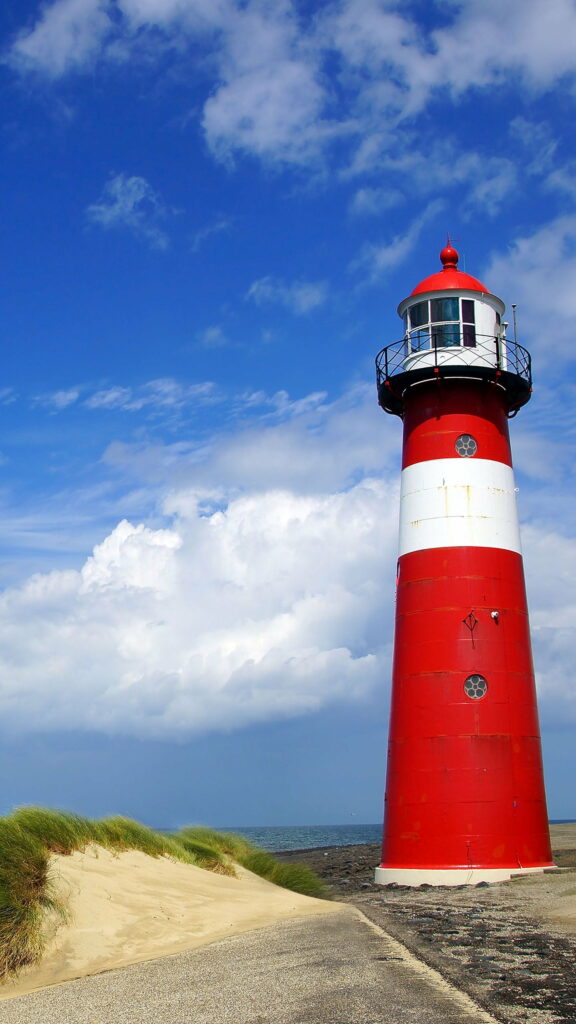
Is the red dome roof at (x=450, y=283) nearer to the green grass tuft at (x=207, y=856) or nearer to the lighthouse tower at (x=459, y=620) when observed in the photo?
the lighthouse tower at (x=459, y=620)

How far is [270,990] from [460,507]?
12.9 metres

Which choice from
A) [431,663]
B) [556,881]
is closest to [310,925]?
[556,881]

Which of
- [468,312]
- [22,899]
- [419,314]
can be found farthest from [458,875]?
[419,314]

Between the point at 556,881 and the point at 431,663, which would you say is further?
the point at 431,663

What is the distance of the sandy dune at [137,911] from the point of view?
11.8 metres

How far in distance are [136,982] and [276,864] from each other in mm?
10912

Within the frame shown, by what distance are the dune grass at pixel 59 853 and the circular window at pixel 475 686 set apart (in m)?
5.22

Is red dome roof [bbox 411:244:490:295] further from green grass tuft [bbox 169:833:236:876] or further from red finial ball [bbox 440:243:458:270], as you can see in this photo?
green grass tuft [bbox 169:833:236:876]

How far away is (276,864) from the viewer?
20.5m

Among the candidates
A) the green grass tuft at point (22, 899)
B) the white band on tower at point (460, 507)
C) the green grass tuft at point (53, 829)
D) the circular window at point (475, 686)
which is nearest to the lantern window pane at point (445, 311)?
the white band on tower at point (460, 507)

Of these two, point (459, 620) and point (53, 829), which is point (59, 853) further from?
point (459, 620)

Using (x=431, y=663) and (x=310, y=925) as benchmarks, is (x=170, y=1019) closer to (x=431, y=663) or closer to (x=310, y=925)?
(x=310, y=925)

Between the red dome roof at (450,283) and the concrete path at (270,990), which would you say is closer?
the concrete path at (270,990)

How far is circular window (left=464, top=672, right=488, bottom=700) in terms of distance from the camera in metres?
19.4
